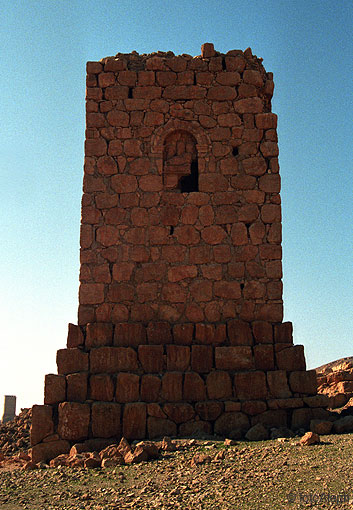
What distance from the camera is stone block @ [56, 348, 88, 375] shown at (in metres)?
8.26

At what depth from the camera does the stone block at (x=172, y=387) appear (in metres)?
8.04

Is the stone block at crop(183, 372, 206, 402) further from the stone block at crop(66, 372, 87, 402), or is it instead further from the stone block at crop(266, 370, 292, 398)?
the stone block at crop(66, 372, 87, 402)

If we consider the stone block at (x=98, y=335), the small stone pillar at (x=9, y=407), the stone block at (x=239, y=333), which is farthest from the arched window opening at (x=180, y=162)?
the small stone pillar at (x=9, y=407)

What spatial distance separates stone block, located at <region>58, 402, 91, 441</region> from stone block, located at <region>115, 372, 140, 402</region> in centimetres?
48

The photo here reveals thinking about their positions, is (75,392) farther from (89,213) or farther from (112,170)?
(112,170)

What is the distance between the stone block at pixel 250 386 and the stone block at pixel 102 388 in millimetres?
1747

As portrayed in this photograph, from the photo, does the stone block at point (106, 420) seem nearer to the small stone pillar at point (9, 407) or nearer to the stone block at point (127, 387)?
the stone block at point (127, 387)

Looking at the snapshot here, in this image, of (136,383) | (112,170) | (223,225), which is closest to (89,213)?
(112,170)

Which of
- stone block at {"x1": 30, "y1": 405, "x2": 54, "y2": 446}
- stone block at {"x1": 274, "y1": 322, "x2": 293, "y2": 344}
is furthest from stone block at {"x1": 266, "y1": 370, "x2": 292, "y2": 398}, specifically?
stone block at {"x1": 30, "y1": 405, "x2": 54, "y2": 446}

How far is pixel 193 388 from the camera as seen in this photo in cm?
809

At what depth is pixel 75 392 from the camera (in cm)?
804

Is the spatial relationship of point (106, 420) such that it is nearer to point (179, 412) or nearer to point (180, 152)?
point (179, 412)

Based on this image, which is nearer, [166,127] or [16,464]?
[16,464]

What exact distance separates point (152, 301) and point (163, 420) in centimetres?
179
